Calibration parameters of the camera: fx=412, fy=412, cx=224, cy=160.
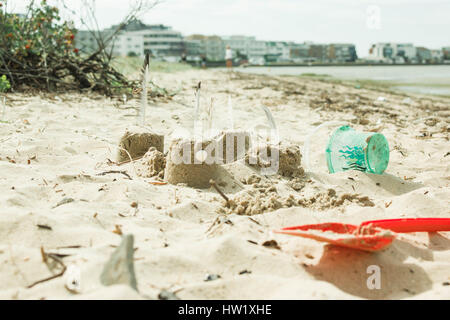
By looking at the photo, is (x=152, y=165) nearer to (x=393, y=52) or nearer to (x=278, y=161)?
(x=278, y=161)

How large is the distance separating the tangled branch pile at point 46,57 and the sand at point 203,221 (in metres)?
2.38

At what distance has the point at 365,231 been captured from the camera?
165 centimetres

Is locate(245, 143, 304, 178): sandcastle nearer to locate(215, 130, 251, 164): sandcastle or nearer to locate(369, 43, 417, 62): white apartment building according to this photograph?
locate(215, 130, 251, 164): sandcastle

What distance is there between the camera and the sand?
4.61 ft

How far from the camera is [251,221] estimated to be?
198cm

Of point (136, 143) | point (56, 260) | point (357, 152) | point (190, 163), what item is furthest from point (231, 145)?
point (56, 260)

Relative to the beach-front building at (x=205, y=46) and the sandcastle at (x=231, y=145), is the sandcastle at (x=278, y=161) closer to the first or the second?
the sandcastle at (x=231, y=145)

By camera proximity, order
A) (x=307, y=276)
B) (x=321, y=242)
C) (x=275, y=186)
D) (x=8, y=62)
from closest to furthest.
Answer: (x=307, y=276), (x=321, y=242), (x=275, y=186), (x=8, y=62)

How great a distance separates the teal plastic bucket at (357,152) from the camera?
2756mm

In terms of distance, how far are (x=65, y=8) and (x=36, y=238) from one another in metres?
5.66

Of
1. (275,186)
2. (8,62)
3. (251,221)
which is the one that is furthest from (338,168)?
(8,62)

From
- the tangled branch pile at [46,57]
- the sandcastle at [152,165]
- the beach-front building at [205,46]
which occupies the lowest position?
the sandcastle at [152,165]

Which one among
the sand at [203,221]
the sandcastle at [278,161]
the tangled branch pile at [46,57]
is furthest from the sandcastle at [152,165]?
the tangled branch pile at [46,57]
